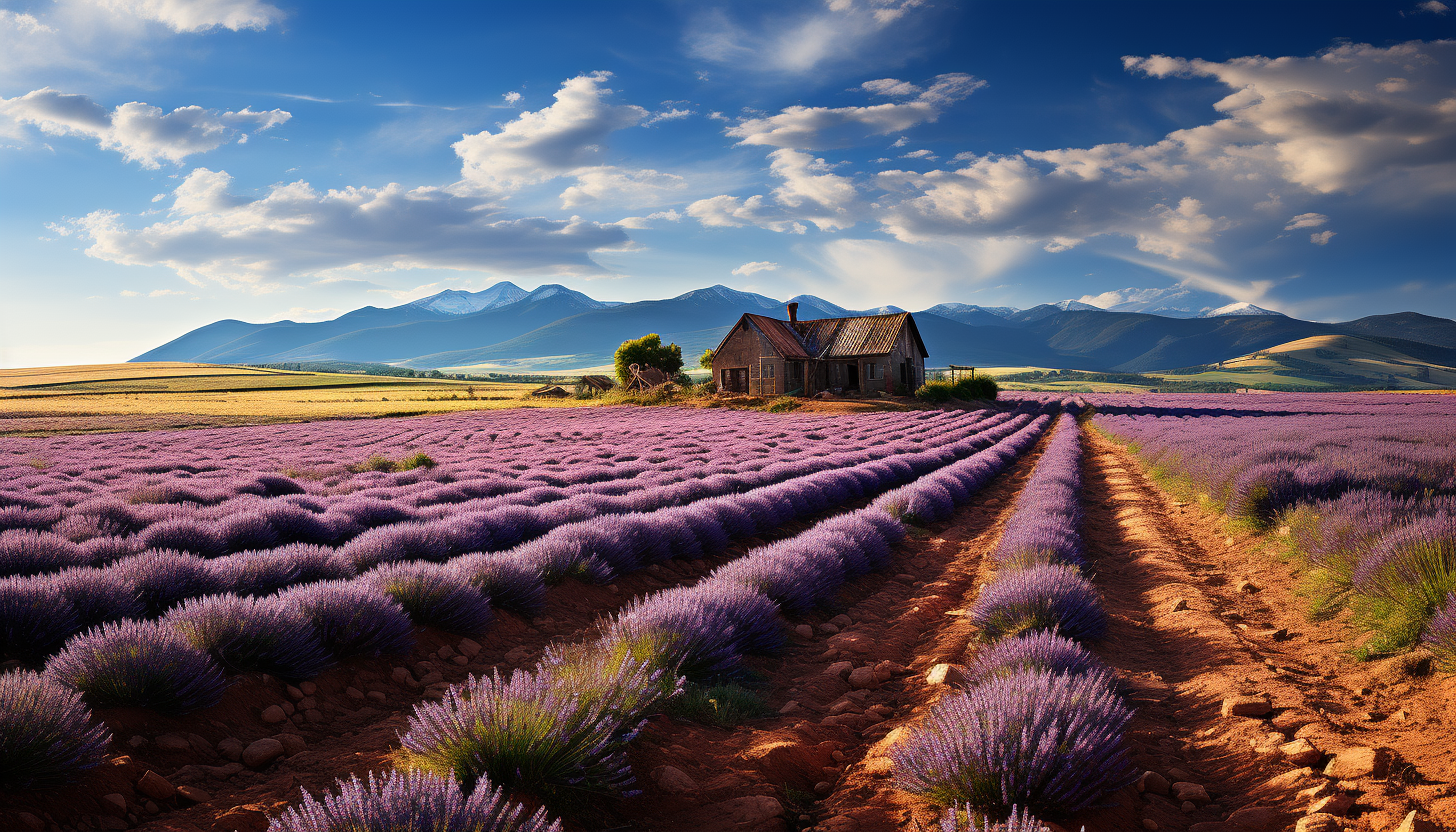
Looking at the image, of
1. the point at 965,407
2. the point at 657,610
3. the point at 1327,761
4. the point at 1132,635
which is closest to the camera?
the point at 1327,761

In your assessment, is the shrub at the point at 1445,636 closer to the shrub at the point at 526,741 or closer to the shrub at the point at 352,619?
the shrub at the point at 526,741

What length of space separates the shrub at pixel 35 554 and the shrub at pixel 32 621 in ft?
5.98

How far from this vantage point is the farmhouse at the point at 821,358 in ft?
133

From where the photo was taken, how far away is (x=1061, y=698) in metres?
2.73

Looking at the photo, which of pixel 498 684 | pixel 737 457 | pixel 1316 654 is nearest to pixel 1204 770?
pixel 1316 654

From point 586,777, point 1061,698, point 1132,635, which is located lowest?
point 1132,635

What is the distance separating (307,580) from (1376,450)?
14.4m

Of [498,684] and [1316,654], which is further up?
[498,684]

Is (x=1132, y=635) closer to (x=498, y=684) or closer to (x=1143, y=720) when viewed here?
(x=1143, y=720)

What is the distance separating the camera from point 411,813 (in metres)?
1.92

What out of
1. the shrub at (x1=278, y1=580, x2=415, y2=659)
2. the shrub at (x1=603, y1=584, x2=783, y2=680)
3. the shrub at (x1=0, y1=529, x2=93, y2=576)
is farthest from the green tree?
Answer: the shrub at (x1=278, y1=580, x2=415, y2=659)

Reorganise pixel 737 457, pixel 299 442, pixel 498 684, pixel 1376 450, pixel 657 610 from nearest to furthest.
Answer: pixel 498 684, pixel 657 610, pixel 1376 450, pixel 737 457, pixel 299 442

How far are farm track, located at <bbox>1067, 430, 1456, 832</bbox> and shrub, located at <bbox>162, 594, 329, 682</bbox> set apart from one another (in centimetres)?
412

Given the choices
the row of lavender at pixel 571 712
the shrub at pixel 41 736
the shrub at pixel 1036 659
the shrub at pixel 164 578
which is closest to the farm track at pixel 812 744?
the row of lavender at pixel 571 712
